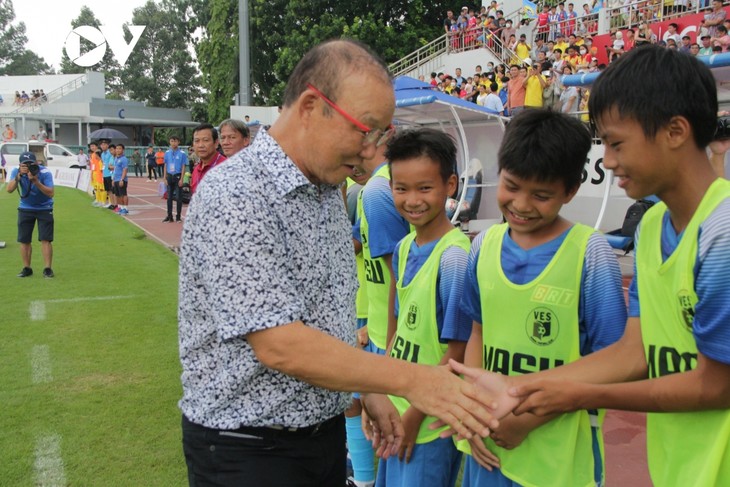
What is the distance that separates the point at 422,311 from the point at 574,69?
14250mm

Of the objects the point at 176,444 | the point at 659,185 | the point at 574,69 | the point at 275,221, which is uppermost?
the point at 574,69

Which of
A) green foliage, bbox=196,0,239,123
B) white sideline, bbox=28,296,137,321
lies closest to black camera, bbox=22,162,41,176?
white sideline, bbox=28,296,137,321

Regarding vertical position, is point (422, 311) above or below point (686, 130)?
below

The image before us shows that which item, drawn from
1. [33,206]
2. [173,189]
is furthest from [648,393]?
[173,189]

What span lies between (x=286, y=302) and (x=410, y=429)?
1107 millimetres

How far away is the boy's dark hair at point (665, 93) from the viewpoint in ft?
5.34

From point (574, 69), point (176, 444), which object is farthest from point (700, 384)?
point (574, 69)

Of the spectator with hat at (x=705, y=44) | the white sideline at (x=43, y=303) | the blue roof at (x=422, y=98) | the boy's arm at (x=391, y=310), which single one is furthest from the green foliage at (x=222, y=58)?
the boy's arm at (x=391, y=310)

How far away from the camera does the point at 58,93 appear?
5491 cm

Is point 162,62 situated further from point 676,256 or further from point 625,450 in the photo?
point 676,256

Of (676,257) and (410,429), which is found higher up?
(676,257)

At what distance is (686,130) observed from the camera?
Answer: 1.62 m

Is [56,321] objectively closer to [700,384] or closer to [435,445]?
[435,445]

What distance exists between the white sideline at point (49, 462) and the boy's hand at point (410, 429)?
233 cm
